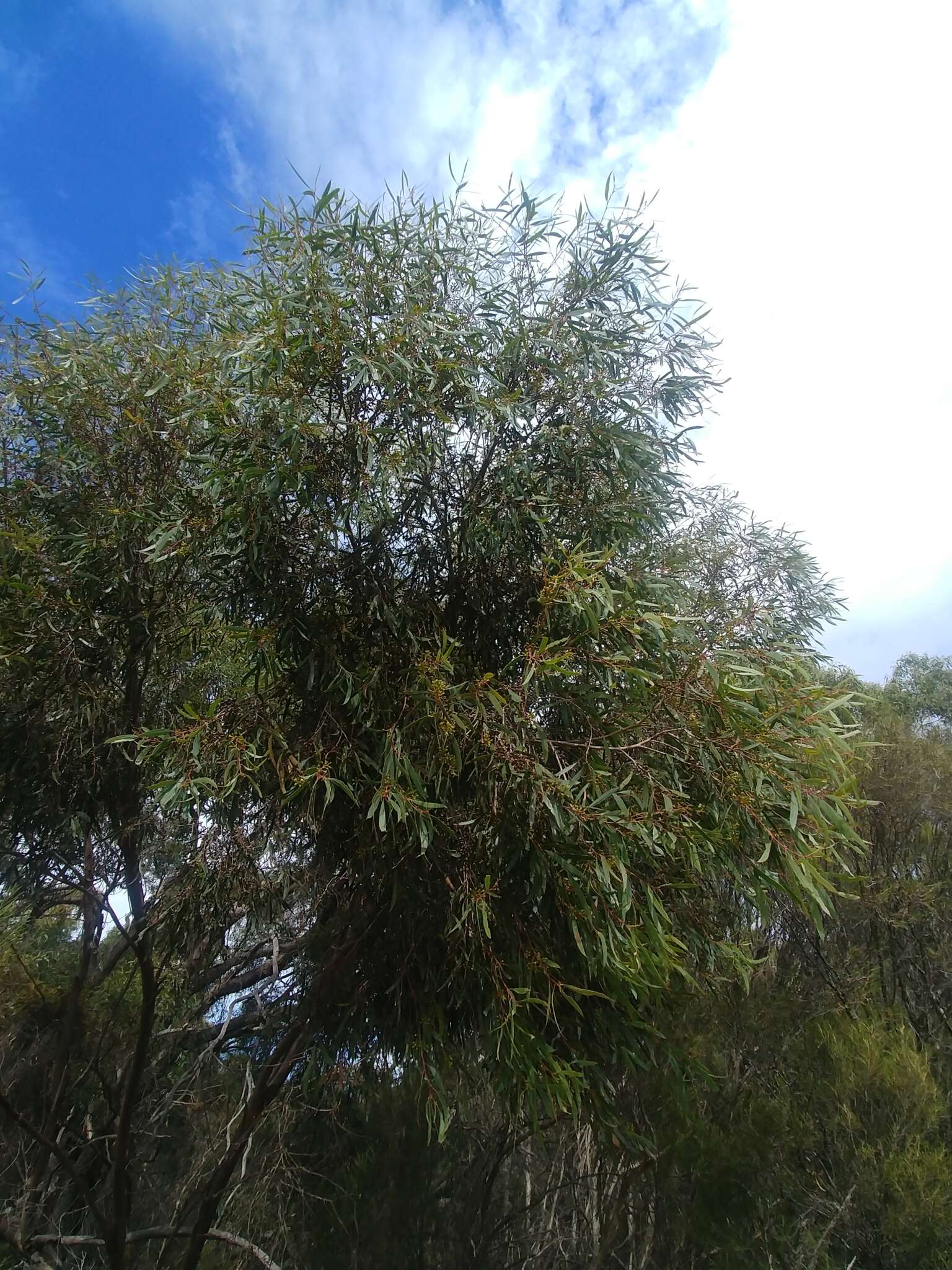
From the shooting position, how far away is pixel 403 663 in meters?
3.37

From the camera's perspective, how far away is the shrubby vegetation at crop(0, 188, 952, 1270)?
9.53ft

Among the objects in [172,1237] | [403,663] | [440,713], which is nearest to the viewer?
[440,713]

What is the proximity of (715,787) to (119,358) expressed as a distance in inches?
117

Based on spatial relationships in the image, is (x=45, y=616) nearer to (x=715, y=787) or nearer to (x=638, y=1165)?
(x=715, y=787)

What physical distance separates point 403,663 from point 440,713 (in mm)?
547

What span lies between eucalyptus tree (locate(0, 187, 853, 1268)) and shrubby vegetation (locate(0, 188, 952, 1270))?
0.02 m

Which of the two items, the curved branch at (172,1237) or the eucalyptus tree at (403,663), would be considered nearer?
the eucalyptus tree at (403,663)

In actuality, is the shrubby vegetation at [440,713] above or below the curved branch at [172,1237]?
above

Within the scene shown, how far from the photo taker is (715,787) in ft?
9.66

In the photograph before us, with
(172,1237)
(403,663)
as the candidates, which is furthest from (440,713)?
(172,1237)

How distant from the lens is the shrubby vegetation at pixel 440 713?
2904 millimetres

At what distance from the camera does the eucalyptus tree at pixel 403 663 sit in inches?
113

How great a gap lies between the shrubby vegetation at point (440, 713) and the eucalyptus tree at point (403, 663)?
0.8 inches

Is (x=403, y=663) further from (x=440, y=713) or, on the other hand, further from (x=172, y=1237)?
(x=172, y=1237)
